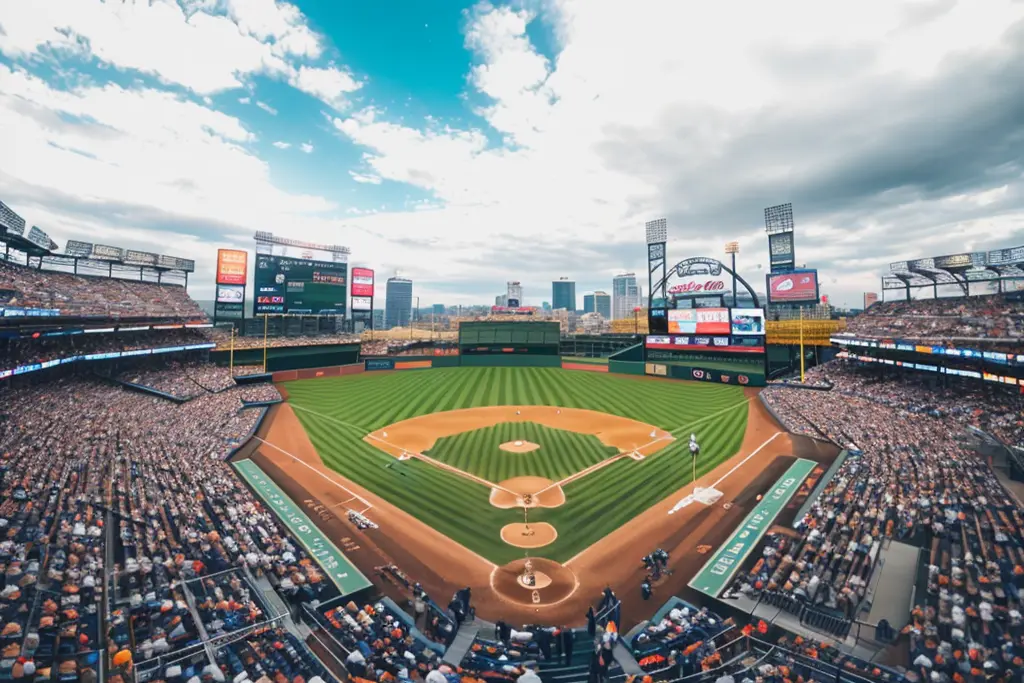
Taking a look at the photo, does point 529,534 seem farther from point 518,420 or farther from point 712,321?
point 712,321

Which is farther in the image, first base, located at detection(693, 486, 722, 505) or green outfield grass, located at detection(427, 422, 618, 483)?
green outfield grass, located at detection(427, 422, 618, 483)

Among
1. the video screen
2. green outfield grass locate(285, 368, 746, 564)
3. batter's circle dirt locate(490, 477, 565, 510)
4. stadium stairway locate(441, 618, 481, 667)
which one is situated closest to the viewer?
stadium stairway locate(441, 618, 481, 667)

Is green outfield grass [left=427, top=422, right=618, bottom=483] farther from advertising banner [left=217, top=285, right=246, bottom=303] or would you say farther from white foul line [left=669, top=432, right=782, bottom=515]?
advertising banner [left=217, top=285, right=246, bottom=303]

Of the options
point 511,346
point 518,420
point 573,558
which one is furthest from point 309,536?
point 511,346

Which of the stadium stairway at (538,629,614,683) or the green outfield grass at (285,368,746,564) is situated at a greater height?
the green outfield grass at (285,368,746,564)

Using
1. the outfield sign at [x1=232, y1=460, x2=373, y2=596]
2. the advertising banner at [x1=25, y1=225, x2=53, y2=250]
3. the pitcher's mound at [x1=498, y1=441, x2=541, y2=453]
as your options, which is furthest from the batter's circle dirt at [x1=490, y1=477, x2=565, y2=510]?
the advertising banner at [x1=25, y1=225, x2=53, y2=250]

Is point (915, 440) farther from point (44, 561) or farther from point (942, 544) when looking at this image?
point (44, 561)

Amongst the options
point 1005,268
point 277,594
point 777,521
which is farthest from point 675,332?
point 277,594
